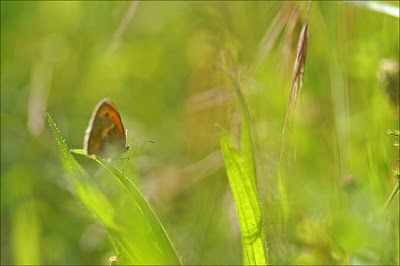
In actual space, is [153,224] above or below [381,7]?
below

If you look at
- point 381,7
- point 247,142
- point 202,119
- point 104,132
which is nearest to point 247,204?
point 247,142

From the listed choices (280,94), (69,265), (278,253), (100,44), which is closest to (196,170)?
(280,94)

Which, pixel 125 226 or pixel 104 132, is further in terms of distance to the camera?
pixel 104 132

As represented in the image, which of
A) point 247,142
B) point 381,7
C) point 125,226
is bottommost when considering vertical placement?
point 125,226

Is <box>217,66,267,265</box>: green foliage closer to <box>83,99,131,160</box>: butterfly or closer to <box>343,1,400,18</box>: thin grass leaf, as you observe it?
<box>83,99,131,160</box>: butterfly

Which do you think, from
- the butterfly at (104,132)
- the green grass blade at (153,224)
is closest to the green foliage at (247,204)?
the green grass blade at (153,224)

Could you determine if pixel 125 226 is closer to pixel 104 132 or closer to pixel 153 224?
pixel 153 224
